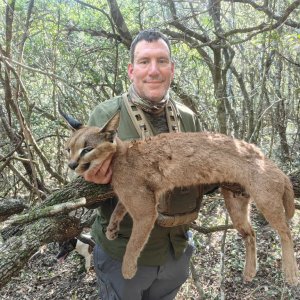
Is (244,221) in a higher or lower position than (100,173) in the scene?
lower

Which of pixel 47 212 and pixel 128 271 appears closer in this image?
pixel 47 212

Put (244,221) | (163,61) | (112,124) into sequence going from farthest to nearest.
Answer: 1. (244,221)
2. (163,61)
3. (112,124)

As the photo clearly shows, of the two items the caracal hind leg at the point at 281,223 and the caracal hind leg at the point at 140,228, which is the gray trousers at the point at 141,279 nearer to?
the caracal hind leg at the point at 140,228

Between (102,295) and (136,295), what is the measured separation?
55 centimetres

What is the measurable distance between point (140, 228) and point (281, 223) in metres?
1.61

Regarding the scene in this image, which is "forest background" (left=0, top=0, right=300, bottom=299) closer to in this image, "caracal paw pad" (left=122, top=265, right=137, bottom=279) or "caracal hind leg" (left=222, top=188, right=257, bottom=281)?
"caracal hind leg" (left=222, top=188, right=257, bottom=281)

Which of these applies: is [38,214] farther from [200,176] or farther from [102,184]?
[200,176]

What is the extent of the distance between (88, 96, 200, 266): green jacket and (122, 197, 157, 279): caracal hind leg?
311 millimetres

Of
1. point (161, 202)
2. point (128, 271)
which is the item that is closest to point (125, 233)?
point (128, 271)

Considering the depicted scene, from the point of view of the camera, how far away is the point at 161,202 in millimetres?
4562

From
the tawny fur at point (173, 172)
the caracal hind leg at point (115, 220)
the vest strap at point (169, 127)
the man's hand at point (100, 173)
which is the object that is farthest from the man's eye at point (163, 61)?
the caracal hind leg at point (115, 220)

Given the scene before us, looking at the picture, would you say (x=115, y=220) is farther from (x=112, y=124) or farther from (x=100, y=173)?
(x=112, y=124)

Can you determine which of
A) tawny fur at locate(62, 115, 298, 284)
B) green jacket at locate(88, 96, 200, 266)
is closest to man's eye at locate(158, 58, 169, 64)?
green jacket at locate(88, 96, 200, 266)

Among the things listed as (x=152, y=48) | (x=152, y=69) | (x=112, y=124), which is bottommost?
(x=112, y=124)
